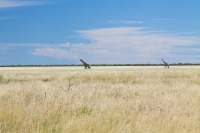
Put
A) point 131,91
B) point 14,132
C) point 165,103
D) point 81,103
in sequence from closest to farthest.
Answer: point 14,132
point 81,103
point 165,103
point 131,91

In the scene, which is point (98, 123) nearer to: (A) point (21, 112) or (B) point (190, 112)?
(A) point (21, 112)

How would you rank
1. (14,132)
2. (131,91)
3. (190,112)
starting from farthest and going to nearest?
1. (131,91)
2. (190,112)
3. (14,132)

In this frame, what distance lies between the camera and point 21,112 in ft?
18.7

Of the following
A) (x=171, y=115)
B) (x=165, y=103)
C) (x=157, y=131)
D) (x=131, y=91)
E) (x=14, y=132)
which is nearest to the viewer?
(x=14, y=132)

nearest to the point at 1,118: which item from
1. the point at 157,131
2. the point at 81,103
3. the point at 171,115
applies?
the point at 81,103

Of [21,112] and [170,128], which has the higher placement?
[21,112]

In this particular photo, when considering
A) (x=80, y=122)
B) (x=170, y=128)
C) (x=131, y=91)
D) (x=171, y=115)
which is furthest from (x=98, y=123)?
(x=131, y=91)

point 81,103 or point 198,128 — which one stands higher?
point 81,103

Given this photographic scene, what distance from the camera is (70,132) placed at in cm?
484

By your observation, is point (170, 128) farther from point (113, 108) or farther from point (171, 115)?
point (113, 108)

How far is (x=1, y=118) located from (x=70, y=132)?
7.00ft

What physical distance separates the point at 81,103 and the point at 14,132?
9.27 ft

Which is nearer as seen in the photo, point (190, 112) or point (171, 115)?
point (171, 115)

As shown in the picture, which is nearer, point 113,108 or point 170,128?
point 170,128
